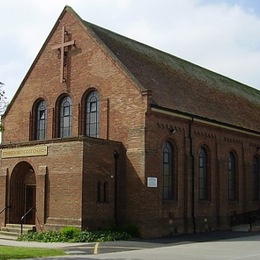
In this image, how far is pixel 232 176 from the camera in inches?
1439

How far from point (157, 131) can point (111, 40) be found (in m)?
7.81

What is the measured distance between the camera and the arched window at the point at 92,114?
3119 cm

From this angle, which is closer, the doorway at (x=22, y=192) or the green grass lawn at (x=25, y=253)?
the green grass lawn at (x=25, y=253)

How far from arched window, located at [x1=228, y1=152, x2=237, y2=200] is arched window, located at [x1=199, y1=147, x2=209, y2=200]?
3020 millimetres

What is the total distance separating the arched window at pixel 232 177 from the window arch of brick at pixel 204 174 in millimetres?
2996

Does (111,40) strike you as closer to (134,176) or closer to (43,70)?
(43,70)

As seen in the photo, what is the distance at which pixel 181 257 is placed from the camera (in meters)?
19.4

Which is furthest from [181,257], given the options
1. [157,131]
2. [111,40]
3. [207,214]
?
[111,40]

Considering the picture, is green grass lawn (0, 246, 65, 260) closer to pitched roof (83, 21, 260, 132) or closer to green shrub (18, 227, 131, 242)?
green shrub (18, 227, 131, 242)

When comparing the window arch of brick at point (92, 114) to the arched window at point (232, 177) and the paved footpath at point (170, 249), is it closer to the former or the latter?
the paved footpath at point (170, 249)

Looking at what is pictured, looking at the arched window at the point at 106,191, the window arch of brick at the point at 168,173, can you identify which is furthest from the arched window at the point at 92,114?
the window arch of brick at the point at 168,173

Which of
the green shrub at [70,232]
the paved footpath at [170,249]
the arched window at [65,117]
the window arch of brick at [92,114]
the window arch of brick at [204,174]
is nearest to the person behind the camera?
the paved footpath at [170,249]

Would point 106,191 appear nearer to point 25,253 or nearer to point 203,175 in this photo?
point 203,175

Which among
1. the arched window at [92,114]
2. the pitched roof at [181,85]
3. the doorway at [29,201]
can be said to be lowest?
the doorway at [29,201]
